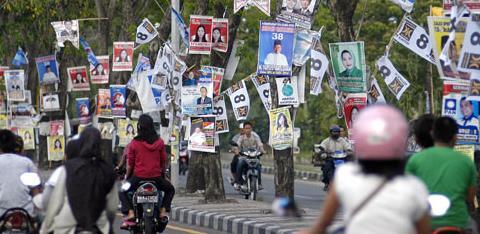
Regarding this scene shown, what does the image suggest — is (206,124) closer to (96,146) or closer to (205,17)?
(205,17)

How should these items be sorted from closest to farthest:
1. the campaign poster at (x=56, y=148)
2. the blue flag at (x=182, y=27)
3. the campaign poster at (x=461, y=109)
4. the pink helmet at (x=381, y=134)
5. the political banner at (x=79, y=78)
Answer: the pink helmet at (x=381, y=134) < the campaign poster at (x=461, y=109) < the blue flag at (x=182, y=27) < the political banner at (x=79, y=78) < the campaign poster at (x=56, y=148)

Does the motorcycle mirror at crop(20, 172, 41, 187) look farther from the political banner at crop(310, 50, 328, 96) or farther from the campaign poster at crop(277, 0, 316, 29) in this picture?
the political banner at crop(310, 50, 328, 96)

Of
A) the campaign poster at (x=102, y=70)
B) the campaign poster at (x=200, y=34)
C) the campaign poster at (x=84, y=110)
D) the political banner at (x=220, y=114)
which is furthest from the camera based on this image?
the campaign poster at (x=84, y=110)

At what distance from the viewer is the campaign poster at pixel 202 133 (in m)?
23.5

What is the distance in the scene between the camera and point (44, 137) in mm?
43156

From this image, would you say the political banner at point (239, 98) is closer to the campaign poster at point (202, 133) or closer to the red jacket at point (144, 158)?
the campaign poster at point (202, 133)

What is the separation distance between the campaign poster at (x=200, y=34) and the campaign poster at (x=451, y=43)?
32.7 ft

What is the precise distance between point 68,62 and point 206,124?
64.8 feet

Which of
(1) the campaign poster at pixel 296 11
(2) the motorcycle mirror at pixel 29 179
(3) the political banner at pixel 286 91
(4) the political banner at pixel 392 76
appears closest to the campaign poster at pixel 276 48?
(1) the campaign poster at pixel 296 11

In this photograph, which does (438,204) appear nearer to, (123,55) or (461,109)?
(461,109)

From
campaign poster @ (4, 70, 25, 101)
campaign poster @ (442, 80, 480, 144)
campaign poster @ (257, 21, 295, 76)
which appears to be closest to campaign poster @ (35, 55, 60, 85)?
campaign poster @ (4, 70, 25, 101)

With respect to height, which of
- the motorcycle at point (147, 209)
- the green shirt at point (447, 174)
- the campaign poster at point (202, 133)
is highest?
the green shirt at point (447, 174)

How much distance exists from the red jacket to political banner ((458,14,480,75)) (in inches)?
169

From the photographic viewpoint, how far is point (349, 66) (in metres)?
19.1
